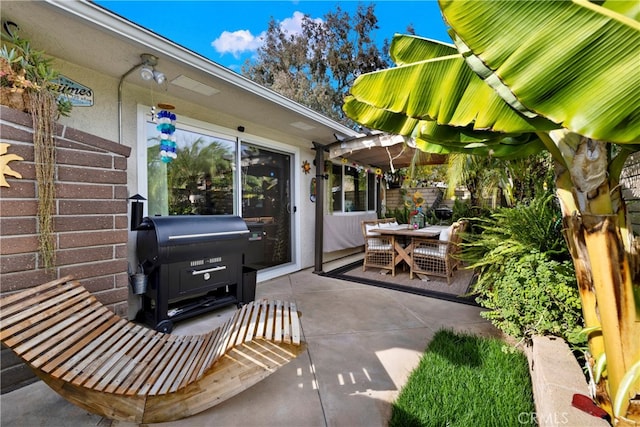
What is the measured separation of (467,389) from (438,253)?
275cm

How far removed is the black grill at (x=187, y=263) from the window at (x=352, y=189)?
3.47 meters

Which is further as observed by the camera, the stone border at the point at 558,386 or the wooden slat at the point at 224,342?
the wooden slat at the point at 224,342

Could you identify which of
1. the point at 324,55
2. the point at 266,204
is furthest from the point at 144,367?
the point at 324,55

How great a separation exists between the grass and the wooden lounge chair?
0.79 meters

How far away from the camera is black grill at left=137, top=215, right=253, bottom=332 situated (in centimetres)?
254

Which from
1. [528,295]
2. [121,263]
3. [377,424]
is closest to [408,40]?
[528,295]

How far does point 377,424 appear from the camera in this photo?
1519mm

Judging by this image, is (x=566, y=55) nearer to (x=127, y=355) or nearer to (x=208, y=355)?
(x=208, y=355)

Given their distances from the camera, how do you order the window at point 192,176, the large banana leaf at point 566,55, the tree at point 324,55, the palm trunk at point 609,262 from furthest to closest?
the tree at point 324,55 → the window at point 192,176 → the palm trunk at point 609,262 → the large banana leaf at point 566,55

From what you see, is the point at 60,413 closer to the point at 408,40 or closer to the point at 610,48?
the point at 408,40

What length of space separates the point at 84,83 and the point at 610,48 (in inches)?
144

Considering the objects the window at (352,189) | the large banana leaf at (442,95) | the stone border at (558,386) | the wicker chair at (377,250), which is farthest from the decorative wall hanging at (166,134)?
the window at (352,189)

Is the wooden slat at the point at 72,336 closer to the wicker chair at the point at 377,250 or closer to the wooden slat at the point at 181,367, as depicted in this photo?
the wooden slat at the point at 181,367

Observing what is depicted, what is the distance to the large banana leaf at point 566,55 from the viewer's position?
753mm
